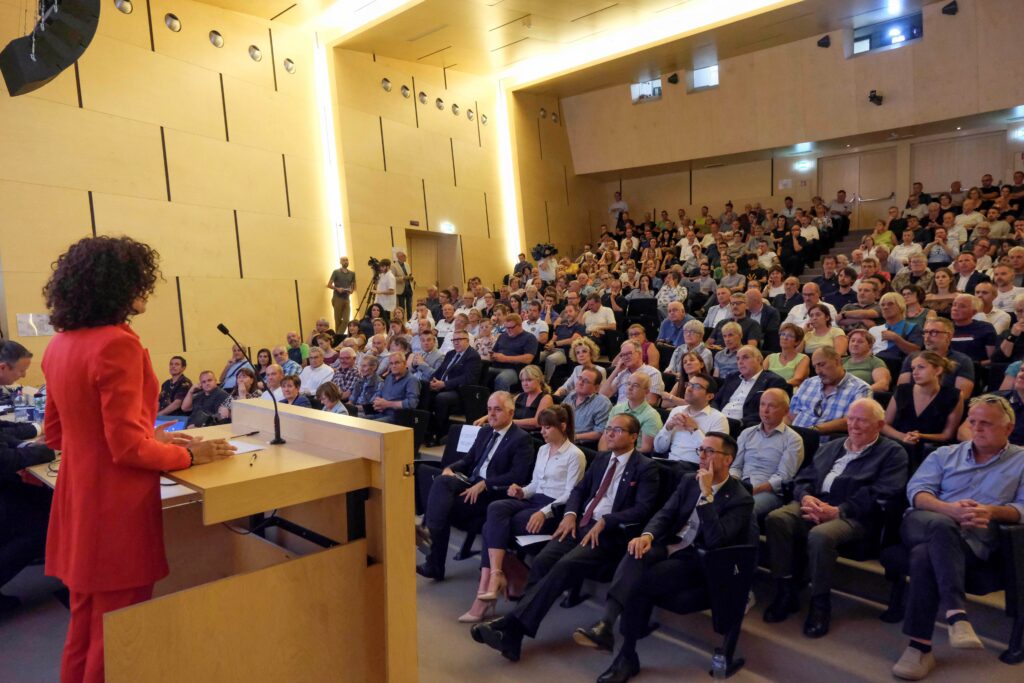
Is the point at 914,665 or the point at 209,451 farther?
the point at 914,665

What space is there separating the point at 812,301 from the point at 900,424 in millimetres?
2109

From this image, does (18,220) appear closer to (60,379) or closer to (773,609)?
(60,379)

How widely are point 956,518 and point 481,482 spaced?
2035mm

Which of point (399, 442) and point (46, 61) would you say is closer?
point (399, 442)

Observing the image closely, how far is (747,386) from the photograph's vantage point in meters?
4.05

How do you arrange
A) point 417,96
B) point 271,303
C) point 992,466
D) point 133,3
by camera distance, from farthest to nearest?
1. point 417,96
2. point 271,303
3. point 133,3
4. point 992,466

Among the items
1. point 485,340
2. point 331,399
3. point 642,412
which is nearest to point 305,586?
point 642,412

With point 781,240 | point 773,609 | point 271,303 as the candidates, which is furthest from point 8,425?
point 781,240

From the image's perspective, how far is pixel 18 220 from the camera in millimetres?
6617

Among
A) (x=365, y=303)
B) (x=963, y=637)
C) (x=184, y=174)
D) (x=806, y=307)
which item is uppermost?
(x=184, y=174)

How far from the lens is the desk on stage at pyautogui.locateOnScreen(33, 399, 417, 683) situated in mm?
1526

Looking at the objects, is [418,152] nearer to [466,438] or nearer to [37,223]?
[37,223]

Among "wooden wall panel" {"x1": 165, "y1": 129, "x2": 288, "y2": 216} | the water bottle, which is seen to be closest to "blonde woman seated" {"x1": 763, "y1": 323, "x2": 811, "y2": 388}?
the water bottle

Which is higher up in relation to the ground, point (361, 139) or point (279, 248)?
point (361, 139)
